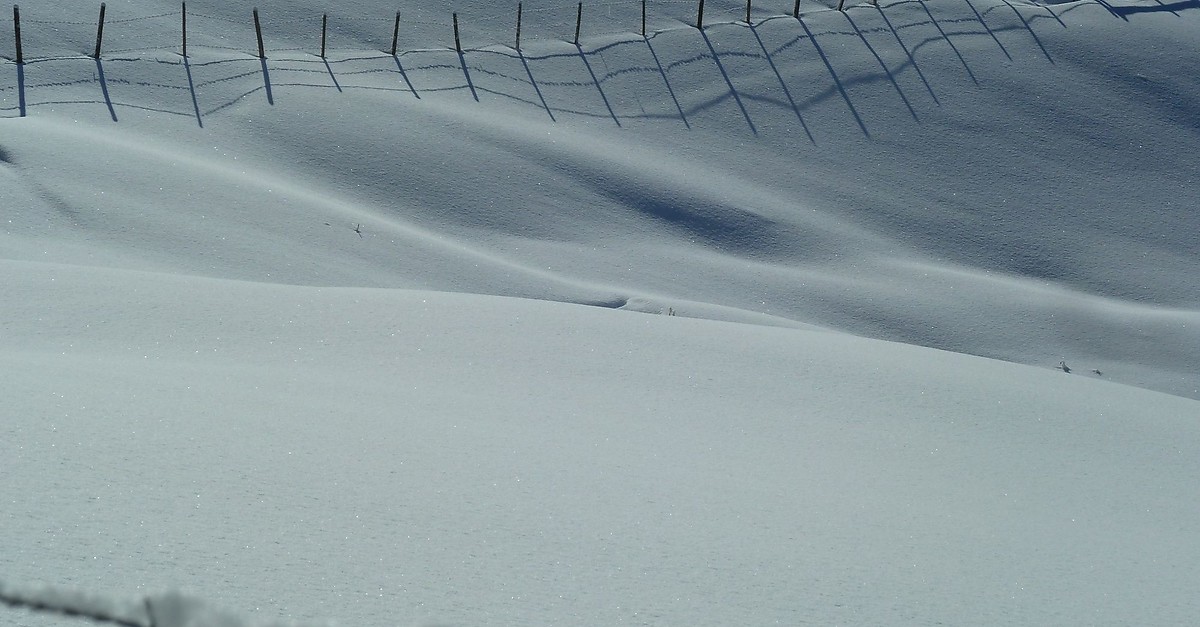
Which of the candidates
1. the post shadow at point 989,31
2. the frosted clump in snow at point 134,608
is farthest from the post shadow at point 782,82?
the frosted clump in snow at point 134,608

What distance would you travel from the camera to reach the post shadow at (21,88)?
17.7 m

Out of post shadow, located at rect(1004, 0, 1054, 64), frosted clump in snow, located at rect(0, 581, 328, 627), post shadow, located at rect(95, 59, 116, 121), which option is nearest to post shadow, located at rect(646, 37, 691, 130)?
post shadow, located at rect(1004, 0, 1054, 64)

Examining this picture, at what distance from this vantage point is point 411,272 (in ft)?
47.4

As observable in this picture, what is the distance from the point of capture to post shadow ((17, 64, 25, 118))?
17.7 meters

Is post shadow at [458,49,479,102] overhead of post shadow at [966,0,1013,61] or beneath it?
beneath

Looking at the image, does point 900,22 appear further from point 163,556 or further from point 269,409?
point 163,556

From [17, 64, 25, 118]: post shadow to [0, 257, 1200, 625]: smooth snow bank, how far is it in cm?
1194

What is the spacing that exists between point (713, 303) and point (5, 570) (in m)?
13.2

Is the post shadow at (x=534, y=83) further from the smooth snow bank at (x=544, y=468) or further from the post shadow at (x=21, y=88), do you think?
the smooth snow bank at (x=544, y=468)

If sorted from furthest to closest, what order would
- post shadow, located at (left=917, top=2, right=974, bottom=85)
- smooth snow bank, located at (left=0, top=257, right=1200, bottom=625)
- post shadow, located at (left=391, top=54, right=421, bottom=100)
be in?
post shadow, located at (left=917, top=2, right=974, bottom=85), post shadow, located at (left=391, top=54, right=421, bottom=100), smooth snow bank, located at (left=0, top=257, right=1200, bottom=625)

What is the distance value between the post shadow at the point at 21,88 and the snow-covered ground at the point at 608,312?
8.4 inches

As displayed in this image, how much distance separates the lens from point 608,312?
901 cm

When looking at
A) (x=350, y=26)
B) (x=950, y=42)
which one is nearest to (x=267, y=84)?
(x=350, y=26)

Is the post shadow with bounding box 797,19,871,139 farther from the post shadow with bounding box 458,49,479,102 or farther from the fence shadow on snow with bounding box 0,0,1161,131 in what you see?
the post shadow with bounding box 458,49,479,102
